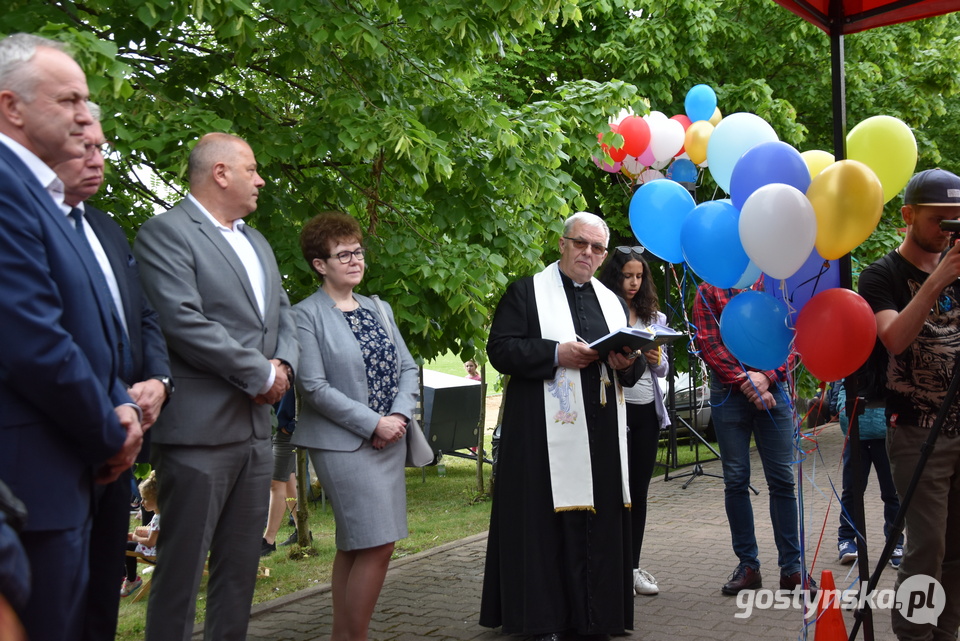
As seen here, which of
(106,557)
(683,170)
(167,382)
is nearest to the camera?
(106,557)

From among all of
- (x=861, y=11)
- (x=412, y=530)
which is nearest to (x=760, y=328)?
(x=861, y=11)

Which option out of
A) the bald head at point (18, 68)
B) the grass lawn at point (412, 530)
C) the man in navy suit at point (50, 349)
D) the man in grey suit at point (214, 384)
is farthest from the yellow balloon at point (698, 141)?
the bald head at point (18, 68)

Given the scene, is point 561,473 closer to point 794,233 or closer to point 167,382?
point 794,233

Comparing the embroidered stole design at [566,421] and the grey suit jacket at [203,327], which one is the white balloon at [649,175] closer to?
the embroidered stole design at [566,421]

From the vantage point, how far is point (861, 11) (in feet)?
14.8

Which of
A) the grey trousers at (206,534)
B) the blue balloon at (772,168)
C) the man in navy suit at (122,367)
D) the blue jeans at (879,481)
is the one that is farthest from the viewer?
the blue jeans at (879,481)

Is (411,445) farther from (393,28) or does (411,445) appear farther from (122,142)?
(393,28)

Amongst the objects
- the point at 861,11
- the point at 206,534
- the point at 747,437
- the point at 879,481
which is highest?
the point at 861,11

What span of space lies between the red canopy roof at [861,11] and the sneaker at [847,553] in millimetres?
3745

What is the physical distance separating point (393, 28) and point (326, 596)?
380cm

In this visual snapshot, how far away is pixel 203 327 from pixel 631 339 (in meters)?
2.12

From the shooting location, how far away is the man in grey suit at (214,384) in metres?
3.54

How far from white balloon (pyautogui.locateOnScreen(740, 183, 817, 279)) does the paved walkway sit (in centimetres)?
111

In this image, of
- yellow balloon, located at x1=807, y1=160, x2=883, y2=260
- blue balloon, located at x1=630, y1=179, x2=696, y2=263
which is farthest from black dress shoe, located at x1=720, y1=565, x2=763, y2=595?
yellow balloon, located at x1=807, y1=160, x2=883, y2=260
